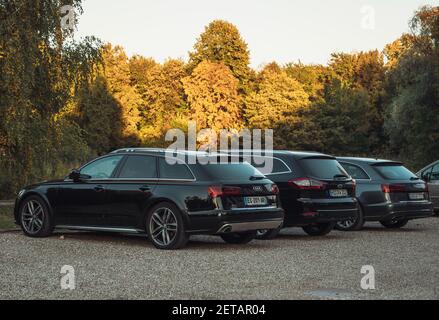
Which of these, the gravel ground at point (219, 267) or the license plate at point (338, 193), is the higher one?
the license plate at point (338, 193)

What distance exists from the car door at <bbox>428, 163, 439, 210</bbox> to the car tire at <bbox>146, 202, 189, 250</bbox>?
1137 centimetres

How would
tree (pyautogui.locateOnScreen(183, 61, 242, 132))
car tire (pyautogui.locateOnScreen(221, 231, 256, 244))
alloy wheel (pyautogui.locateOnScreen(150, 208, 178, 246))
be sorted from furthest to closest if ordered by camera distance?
tree (pyautogui.locateOnScreen(183, 61, 242, 132)), car tire (pyautogui.locateOnScreen(221, 231, 256, 244)), alloy wheel (pyautogui.locateOnScreen(150, 208, 178, 246))

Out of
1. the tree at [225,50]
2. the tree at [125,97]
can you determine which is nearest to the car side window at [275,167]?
the tree at [125,97]

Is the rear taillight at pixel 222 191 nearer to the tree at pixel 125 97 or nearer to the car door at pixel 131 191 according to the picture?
the car door at pixel 131 191

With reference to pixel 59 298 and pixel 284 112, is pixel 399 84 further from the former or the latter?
pixel 59 298

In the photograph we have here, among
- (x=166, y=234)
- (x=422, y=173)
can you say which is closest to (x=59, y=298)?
(x=166, y=234)

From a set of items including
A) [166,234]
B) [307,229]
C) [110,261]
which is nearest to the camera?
[110,261]

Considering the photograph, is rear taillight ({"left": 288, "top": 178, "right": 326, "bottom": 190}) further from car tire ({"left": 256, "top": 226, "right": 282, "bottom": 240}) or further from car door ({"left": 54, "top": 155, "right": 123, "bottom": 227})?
car door ({"left": 54, "top": 155, "right": 123, "bottom": 227})

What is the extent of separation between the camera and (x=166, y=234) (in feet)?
44.1

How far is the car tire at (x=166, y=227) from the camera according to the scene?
13273mm

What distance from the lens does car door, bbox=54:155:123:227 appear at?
14453 mm

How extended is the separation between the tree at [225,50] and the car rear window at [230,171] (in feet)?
242

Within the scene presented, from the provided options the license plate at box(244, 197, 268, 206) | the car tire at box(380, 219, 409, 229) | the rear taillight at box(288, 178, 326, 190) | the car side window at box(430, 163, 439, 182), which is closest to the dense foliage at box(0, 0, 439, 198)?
the car side window at box(430, 163, 439, 182)
